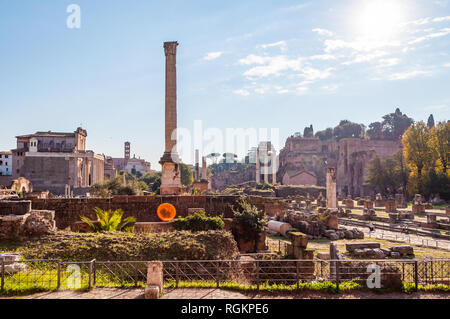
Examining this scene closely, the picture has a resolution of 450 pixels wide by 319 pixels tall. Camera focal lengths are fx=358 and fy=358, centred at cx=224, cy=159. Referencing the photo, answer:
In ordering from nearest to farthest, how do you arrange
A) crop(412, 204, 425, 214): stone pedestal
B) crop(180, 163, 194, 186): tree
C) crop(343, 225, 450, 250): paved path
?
crop(343, 225, 450, 250): paved path → crop(412, 204, 425, 214): stone pedestal → crop(180, 163, 194, 186): tree

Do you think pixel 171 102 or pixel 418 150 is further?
pixel 418 150

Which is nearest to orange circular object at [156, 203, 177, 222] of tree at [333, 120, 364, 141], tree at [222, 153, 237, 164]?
tree at [333, 120, 364, 141]

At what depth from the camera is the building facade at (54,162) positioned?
62250mm

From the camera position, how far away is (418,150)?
45.4 m

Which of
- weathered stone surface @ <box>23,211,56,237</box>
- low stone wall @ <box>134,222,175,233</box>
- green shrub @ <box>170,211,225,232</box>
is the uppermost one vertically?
weathered stone surface @ <box>23,211,56,237</box>

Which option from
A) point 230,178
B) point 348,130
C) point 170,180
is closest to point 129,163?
point 230,178

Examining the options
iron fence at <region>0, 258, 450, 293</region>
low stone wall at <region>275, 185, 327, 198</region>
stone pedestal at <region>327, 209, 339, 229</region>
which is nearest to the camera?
iron fence at <region>0, 258, 450, 293</region>

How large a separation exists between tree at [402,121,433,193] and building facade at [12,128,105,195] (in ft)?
159

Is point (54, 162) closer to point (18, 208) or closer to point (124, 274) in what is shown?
point (18, 208)

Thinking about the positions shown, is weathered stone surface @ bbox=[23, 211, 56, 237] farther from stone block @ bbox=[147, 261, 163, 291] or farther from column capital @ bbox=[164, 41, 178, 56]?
column capital @ bbox=[164, 41, 178, 56]

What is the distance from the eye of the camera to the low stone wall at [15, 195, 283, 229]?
58.2 feet

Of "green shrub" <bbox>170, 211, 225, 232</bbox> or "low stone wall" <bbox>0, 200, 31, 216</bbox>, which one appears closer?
"low stone wall" <bbox>0, 200, 31, 216</bbox>

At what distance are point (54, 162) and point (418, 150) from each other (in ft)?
189
